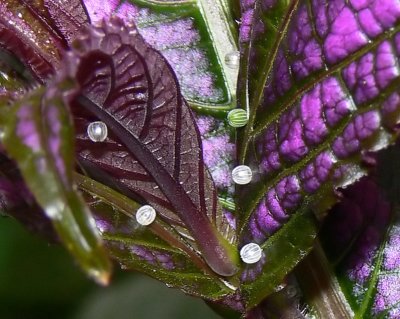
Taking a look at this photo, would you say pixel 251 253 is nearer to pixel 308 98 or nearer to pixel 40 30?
pixel 308 98

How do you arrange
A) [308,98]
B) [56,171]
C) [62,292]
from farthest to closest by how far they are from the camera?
[62,292], [308,98], [56,171]

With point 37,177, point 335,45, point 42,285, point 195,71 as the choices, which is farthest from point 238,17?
point 42,285

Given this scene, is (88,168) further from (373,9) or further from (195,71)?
(373,9)

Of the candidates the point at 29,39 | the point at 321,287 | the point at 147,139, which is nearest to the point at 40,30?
the point at 29,39

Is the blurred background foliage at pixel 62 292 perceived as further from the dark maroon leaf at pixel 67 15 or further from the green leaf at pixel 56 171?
the green leaf at pixel 56 171

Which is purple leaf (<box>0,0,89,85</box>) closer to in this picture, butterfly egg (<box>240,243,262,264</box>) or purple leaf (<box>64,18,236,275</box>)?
purple leaf (<box>64,18,236,275</box>)

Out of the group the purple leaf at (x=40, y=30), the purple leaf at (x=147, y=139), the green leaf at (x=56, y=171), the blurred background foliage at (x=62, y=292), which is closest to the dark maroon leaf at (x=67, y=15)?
the purple leaf at (x=40, y=30)
